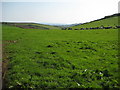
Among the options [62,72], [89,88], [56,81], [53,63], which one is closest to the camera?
[89,88]

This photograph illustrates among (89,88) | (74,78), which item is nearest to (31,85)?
(74,78)

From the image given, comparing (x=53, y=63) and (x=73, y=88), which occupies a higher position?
(x=53, y=63)

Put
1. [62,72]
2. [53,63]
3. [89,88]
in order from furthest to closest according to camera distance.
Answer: [53,63]
[62,72]
[89,88]

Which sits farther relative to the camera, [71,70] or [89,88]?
[71,70]

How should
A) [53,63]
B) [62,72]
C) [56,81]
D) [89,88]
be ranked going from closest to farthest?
[89,88] → [56,81] → [62,72] → [53,63]

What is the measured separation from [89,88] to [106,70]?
357cm

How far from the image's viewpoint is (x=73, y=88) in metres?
9.53

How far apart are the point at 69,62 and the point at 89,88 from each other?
540 centimetres

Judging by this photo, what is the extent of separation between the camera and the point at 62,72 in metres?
11.8

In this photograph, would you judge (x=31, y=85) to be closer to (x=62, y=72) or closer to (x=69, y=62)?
(x=62, y=72)

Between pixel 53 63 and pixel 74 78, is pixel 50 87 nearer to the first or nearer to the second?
pixel 74 78

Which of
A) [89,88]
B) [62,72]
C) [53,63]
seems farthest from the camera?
[53,63]

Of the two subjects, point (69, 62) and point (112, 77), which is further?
point (69, 62)

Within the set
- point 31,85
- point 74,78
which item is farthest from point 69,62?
point 31,85
